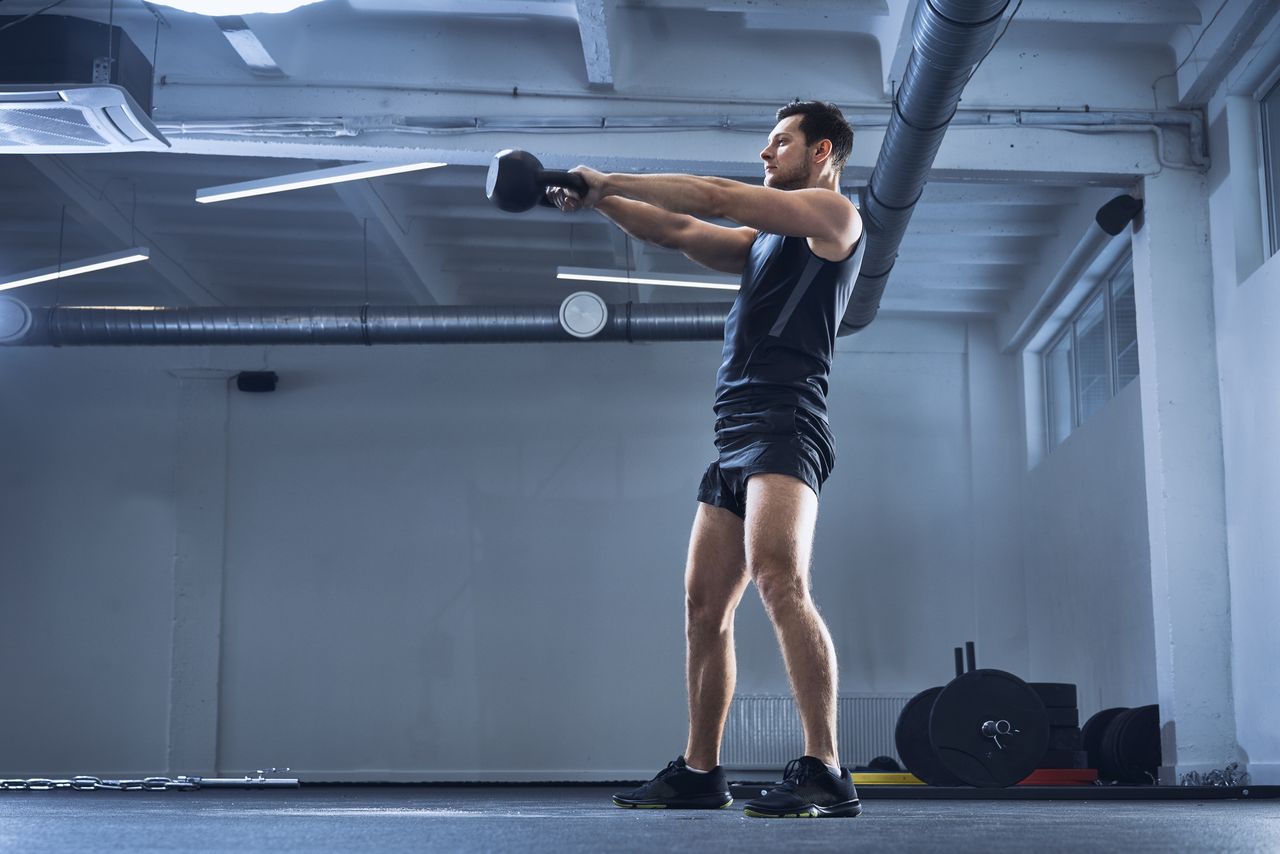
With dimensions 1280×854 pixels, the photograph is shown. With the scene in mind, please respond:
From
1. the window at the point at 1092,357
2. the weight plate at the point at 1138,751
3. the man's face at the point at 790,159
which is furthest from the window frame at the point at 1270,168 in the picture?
the man's face at the point at 790,159

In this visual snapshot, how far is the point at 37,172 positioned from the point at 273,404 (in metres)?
2.60

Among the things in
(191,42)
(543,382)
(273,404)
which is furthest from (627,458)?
(191,42)

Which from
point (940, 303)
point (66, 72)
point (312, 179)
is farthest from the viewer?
point (940, 303)

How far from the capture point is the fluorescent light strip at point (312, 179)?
5.87 meters

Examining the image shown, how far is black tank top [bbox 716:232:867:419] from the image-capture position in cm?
259

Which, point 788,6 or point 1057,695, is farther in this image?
point 1057,695

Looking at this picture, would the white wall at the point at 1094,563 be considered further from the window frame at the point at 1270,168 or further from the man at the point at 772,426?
the man at the point at 772,426

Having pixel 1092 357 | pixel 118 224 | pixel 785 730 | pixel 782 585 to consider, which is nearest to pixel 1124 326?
pixel 1092 357

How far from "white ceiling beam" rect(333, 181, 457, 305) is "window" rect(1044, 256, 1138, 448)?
13.0 feet

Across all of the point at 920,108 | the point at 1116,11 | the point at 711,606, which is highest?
the point at 1116,11

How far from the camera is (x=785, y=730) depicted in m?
8.65

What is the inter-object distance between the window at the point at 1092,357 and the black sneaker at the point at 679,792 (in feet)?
14.9

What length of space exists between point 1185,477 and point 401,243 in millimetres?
4439

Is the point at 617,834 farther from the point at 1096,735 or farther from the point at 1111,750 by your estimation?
the point at 1096,735
